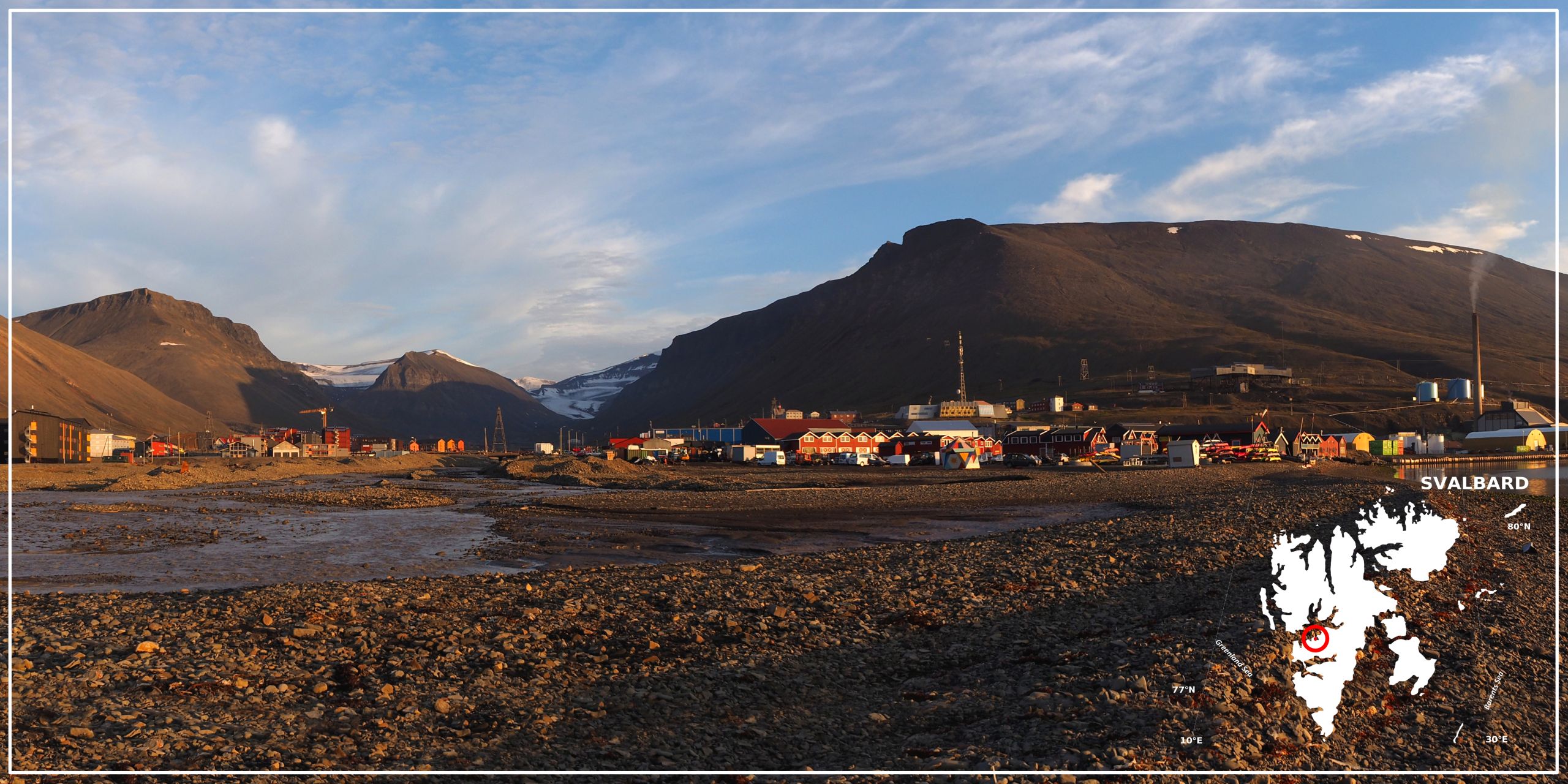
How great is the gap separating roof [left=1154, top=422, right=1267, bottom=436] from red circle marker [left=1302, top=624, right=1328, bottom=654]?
98.2 metres

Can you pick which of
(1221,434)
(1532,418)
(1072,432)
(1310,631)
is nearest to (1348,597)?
(1310,631)

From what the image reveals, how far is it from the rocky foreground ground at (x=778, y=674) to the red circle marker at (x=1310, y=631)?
8.6 inches

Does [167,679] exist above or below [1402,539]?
below

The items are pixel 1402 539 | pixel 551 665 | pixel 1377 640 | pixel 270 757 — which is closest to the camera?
pixel 270 757

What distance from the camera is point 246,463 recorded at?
10631 centimetres

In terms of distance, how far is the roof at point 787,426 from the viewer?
130500 millimetres

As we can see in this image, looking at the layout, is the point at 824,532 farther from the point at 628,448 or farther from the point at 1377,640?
the point at 628,448

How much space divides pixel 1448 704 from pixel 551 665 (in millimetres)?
9917

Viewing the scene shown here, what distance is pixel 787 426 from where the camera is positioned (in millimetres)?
134250

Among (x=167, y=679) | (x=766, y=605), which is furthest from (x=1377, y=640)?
(x=167, y=679)

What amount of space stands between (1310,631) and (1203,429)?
339 feet

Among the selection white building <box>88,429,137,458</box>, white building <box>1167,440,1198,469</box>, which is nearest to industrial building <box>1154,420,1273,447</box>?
white building <box>1167,440,1198,469</box>

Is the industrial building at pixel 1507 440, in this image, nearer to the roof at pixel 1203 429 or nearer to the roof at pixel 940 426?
the roof at pixel 1203 429

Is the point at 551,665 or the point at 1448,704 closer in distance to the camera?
the point at 1448,704
